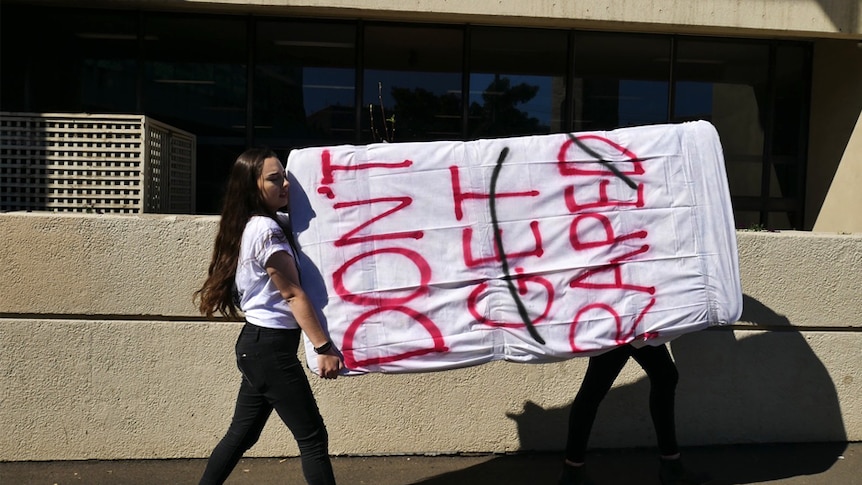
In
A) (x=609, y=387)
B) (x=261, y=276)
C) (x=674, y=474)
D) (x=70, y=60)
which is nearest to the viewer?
(x=261, y=276)

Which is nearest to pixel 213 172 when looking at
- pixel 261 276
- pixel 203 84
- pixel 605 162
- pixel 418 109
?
pixel 203 84

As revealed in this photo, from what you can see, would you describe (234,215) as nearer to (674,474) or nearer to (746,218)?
(674,474)

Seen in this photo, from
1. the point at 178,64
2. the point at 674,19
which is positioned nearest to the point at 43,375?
the point at 178,64

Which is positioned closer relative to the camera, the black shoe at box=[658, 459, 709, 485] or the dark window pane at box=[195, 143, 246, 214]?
the black shoe at box=[658, 459, 709, 485]

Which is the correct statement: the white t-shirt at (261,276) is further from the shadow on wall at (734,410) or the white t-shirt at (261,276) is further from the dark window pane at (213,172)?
the dark window pane at (213,172)

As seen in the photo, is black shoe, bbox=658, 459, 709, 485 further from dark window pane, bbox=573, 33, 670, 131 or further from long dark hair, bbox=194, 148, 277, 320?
dark window pane, bbox=573, 33, 670, 131

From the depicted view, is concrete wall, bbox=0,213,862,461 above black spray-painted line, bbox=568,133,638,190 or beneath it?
beneath

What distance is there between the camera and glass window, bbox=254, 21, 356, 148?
6.86 m

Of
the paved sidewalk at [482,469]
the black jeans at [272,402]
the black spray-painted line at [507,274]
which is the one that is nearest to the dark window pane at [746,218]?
the paved sidewalk at [482,469]

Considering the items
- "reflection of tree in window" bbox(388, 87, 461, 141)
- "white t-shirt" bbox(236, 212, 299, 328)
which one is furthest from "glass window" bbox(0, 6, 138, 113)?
"white t-shirt" bbox(236, 212, 299, 328)

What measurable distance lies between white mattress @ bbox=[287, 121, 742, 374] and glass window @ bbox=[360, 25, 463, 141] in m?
3.39

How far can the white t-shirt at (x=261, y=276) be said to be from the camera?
10.1ft

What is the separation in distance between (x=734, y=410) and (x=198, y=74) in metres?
5.16

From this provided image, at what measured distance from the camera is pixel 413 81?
710 centimetres
